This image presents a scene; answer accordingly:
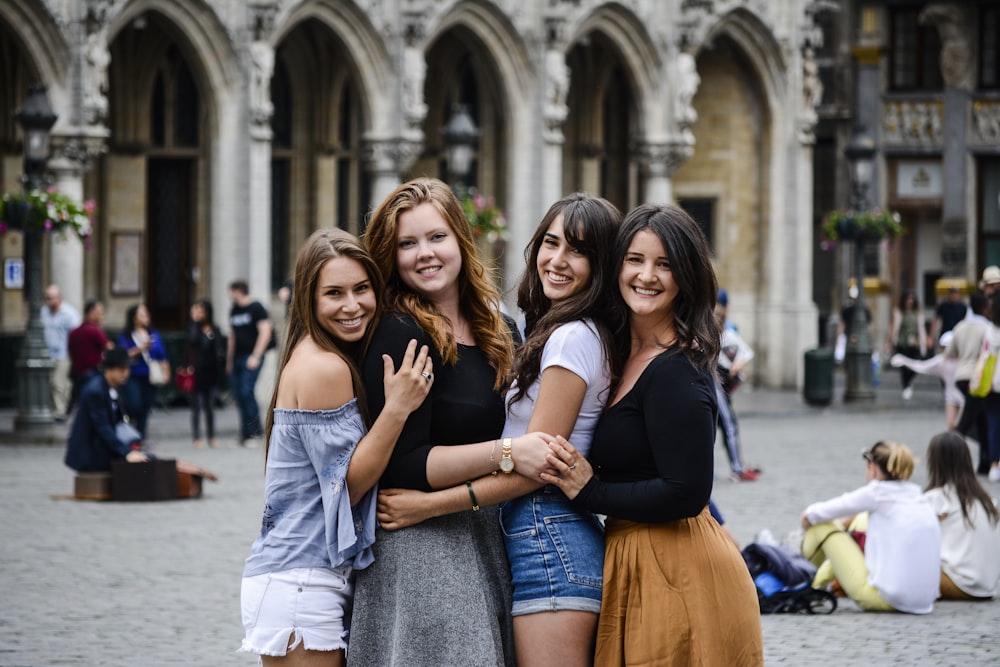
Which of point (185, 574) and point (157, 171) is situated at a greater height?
point (157, 171)

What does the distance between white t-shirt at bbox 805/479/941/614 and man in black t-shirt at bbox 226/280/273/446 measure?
399 inches

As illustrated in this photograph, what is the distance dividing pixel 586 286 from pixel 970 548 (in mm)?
5641

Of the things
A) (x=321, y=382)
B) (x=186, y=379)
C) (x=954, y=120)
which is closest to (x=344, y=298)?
(x=321, y=382)

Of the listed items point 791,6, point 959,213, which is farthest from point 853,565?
point 959,213

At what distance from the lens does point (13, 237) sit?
25453 mm

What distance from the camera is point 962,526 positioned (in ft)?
33.2

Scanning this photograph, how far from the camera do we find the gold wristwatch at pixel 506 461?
4867 mm

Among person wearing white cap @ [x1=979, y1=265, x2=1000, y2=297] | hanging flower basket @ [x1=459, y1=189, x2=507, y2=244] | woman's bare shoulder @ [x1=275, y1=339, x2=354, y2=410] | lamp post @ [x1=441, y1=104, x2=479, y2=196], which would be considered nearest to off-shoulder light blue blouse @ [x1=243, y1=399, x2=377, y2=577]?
woman's bare shoulder @ [x1=275, y1=339, x2=354, y2=410]

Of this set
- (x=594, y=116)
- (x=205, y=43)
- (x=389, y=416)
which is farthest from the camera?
(x=594, y=116)

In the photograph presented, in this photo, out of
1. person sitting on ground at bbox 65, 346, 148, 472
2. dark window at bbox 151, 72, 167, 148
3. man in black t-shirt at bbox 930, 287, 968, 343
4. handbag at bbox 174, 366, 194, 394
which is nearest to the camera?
person sitting on ground at bbox 65, 346, 148, 472

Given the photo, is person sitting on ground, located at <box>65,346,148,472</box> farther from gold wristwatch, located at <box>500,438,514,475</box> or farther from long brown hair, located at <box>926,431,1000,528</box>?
gold wristwatch, located at <box>500,438,514,475</box>

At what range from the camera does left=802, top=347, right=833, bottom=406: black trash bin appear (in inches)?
1001

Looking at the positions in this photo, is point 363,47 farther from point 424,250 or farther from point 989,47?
point 424,250

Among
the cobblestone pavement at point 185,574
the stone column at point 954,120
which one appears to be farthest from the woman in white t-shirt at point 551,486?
the stone column at point 954,120
